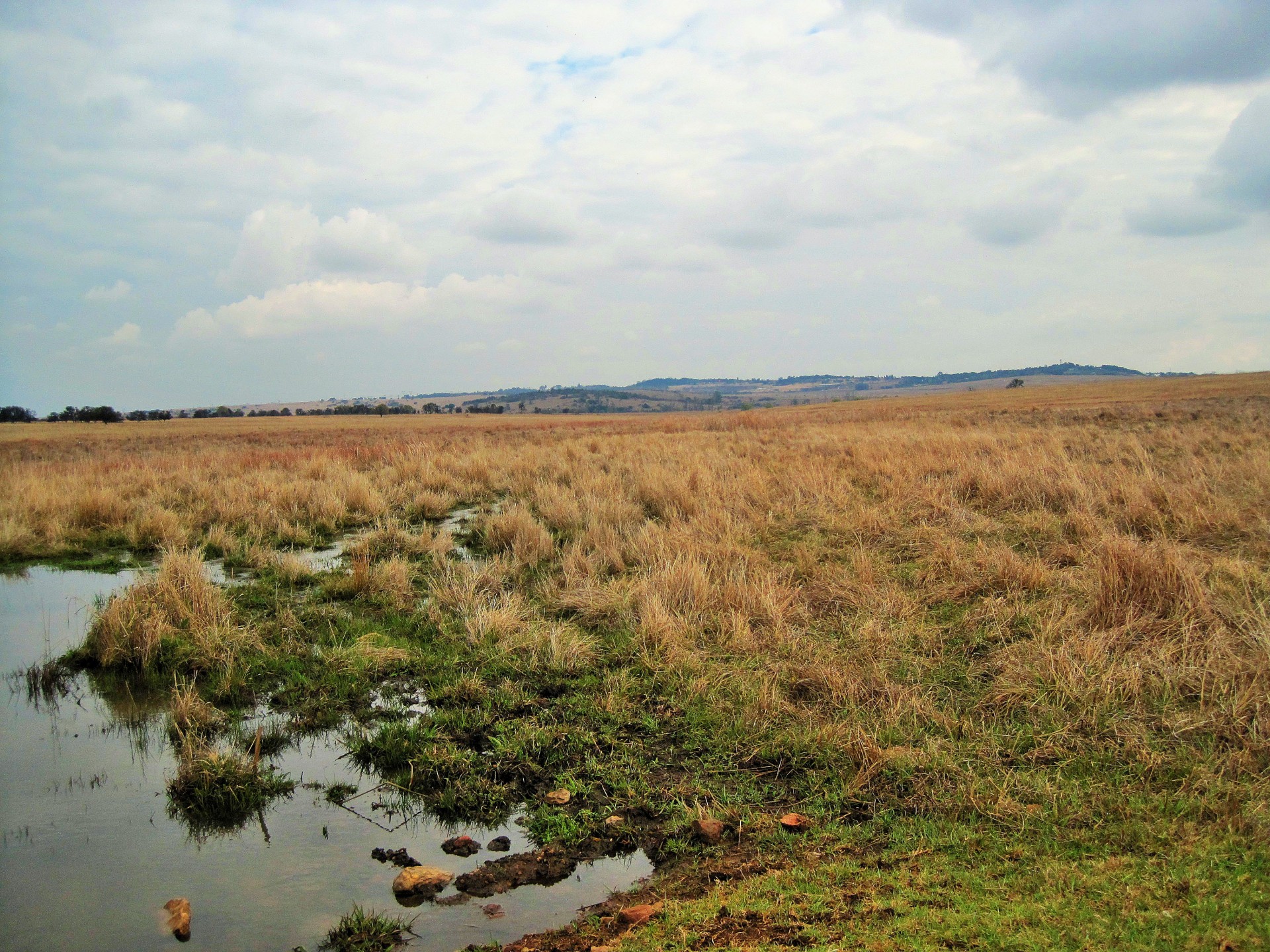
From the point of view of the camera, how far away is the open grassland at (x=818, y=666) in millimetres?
3416

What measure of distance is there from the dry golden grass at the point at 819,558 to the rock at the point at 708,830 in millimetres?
1108

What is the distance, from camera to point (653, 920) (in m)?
3.29

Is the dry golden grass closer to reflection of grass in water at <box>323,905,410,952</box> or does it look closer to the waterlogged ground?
the waterlogged ground

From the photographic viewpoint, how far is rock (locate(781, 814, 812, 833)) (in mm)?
4035

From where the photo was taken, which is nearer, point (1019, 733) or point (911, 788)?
point (911, 788)

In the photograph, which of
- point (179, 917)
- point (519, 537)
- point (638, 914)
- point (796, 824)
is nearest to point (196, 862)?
point (179, 917)

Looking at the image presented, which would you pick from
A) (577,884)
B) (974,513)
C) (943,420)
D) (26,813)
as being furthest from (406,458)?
(943,420)

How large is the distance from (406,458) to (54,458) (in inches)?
546

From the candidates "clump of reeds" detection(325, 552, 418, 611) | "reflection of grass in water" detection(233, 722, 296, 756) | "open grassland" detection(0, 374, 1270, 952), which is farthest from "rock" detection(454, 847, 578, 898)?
"clump of reeds" detection(325, 552, 418, 611)

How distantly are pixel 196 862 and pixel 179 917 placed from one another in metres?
0.56

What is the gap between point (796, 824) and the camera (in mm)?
4039

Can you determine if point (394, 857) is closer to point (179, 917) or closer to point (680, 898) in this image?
point (179, 917)

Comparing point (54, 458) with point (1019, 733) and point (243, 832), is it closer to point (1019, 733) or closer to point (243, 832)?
point (243, 832)

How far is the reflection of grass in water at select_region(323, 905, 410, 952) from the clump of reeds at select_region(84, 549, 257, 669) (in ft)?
12.2
